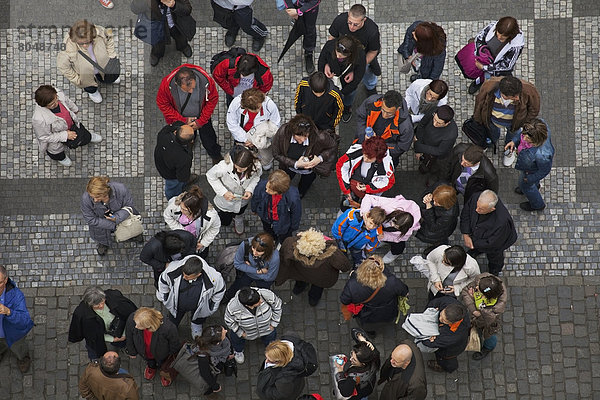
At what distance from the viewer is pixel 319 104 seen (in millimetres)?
8359

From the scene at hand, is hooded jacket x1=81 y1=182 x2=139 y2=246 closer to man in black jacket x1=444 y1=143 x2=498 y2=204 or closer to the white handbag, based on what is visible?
the white handbag

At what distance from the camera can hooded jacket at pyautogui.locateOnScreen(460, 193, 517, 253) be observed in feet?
26.1

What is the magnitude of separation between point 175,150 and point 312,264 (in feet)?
6.89

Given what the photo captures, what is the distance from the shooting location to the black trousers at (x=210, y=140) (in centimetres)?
912

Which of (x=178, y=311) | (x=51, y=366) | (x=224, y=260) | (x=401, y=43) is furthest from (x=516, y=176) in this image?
(x=51, y=366)

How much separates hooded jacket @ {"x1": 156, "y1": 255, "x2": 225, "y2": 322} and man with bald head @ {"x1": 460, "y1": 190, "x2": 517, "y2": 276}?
299 cm

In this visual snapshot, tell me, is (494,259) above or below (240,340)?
above

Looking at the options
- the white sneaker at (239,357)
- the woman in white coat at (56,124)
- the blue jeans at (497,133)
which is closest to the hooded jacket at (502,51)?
the blue jeans at (497,133)

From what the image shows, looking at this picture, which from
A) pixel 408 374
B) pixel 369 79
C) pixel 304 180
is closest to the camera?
pixel 408 374

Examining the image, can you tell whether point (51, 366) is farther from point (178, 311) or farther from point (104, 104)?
point (104, 104)

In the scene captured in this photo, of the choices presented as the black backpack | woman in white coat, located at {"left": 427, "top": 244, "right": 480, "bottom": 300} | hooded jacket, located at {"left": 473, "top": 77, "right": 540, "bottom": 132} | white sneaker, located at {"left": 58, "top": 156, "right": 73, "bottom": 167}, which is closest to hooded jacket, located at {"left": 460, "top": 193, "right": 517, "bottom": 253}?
woman in white coat, located at {"left": 427, "top": 244, "right": 480, "bottom": 300}

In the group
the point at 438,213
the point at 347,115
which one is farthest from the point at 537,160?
the point at 347,115

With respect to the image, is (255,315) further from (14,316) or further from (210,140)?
(210,140)

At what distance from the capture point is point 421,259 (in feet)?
27.0
